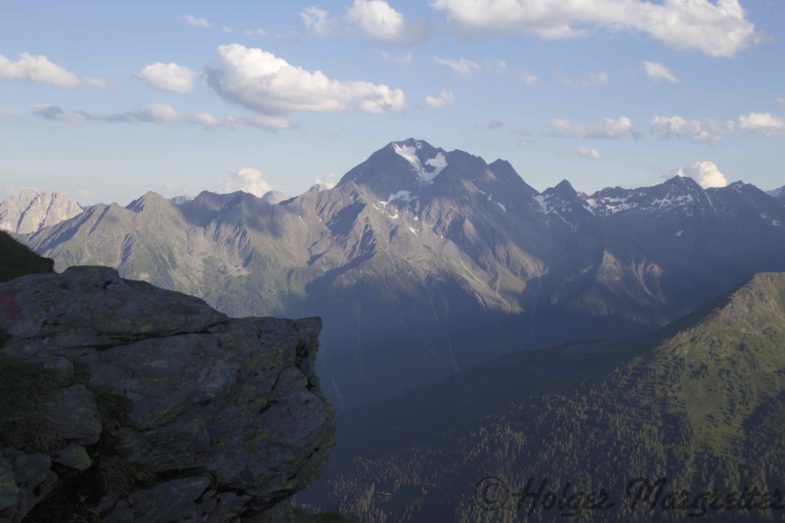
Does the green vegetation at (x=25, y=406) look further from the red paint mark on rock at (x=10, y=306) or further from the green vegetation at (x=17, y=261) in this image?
the green vegetation at (x=17, y=261)

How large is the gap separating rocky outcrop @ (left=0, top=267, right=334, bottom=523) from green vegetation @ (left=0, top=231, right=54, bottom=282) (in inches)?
860

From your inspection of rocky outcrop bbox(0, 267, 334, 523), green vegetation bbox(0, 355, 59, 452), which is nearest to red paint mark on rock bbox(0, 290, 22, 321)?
rocky outcrop bbox(0, 267, 334, 523)

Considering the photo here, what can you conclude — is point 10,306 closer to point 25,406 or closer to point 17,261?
point 25,406

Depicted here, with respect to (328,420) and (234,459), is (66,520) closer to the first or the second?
(234,459)

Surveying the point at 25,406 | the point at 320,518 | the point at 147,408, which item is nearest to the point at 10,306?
the point at 25,406

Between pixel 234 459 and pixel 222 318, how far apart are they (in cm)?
721

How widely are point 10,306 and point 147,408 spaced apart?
8.81m

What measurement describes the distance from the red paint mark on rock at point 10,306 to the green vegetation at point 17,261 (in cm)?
2007

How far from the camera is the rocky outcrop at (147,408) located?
2166 centimetres

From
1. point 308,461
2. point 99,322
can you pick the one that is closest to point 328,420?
point 308,461

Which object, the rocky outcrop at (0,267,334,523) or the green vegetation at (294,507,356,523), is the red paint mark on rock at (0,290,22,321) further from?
the green vegetation at (294,507,356,523)

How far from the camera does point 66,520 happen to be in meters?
21.0

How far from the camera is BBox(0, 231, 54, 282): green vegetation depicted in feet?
158

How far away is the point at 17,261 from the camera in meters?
52.2
